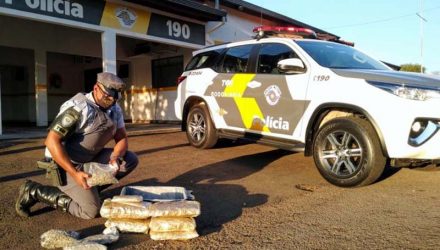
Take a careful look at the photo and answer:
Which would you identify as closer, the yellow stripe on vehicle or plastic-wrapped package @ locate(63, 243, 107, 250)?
plastic-wrapped package @ locate(63, 243, 107, 250)

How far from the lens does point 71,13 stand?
9.34m

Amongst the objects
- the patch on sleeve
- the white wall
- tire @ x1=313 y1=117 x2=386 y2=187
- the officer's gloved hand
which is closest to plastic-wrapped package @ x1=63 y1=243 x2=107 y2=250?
the officer's gloved hand

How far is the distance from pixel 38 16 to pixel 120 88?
593 centimetres

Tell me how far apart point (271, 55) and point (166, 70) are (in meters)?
9.43

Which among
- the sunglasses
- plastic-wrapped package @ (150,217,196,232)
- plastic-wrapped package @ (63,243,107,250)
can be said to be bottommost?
plastic-wrapped package @ (63,243,107,250)

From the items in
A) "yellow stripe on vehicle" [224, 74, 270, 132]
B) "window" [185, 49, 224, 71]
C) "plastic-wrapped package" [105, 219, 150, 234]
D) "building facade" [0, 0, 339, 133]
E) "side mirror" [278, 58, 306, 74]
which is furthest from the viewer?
"building facade" [0, 0, 339, 133]

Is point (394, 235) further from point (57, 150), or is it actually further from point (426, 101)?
point (57, 150)

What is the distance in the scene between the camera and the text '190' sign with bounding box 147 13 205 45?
1163cm

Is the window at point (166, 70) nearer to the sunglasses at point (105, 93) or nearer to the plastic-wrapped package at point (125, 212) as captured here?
the sunglasses at point (105, 93)

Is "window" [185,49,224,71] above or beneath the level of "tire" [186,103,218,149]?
above

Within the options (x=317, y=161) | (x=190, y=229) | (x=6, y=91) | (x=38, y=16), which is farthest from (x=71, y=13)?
(x=6, y=91)

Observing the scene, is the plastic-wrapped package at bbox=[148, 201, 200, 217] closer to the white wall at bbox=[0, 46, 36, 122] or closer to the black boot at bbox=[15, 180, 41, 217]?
the black boot at bbox=[15, 180, 41, 217]

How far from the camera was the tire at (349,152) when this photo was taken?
4664 millimetres

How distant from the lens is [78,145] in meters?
3.93
